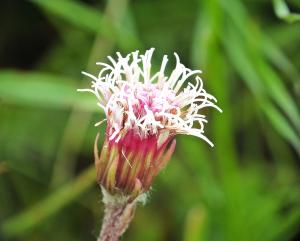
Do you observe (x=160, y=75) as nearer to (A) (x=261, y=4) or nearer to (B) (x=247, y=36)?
(B) (x=247, y=36)

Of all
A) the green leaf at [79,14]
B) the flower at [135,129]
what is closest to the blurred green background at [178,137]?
the green leaf at [79,14]

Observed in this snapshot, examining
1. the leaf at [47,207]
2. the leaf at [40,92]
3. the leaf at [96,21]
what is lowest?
the leaf at [47,207]

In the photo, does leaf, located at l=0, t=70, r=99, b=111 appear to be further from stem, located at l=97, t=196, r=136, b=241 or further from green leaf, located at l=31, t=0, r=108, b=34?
stem, located at l=97, t=196, r=136, b=241

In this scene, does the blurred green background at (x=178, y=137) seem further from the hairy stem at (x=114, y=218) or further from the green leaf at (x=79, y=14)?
the hairy stem at (x=114, y=218)

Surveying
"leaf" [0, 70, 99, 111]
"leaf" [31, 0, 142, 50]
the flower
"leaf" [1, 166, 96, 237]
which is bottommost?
"leaf" [1, 166, 96, 237]

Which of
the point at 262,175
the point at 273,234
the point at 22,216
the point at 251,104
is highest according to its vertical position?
the point at 251,104

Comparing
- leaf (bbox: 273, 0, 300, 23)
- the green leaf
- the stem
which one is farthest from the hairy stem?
the green leaf

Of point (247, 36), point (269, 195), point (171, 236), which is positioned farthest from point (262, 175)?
point (247, 36)

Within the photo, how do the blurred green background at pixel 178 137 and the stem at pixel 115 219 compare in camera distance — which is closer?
the stem at pixel 115 219
